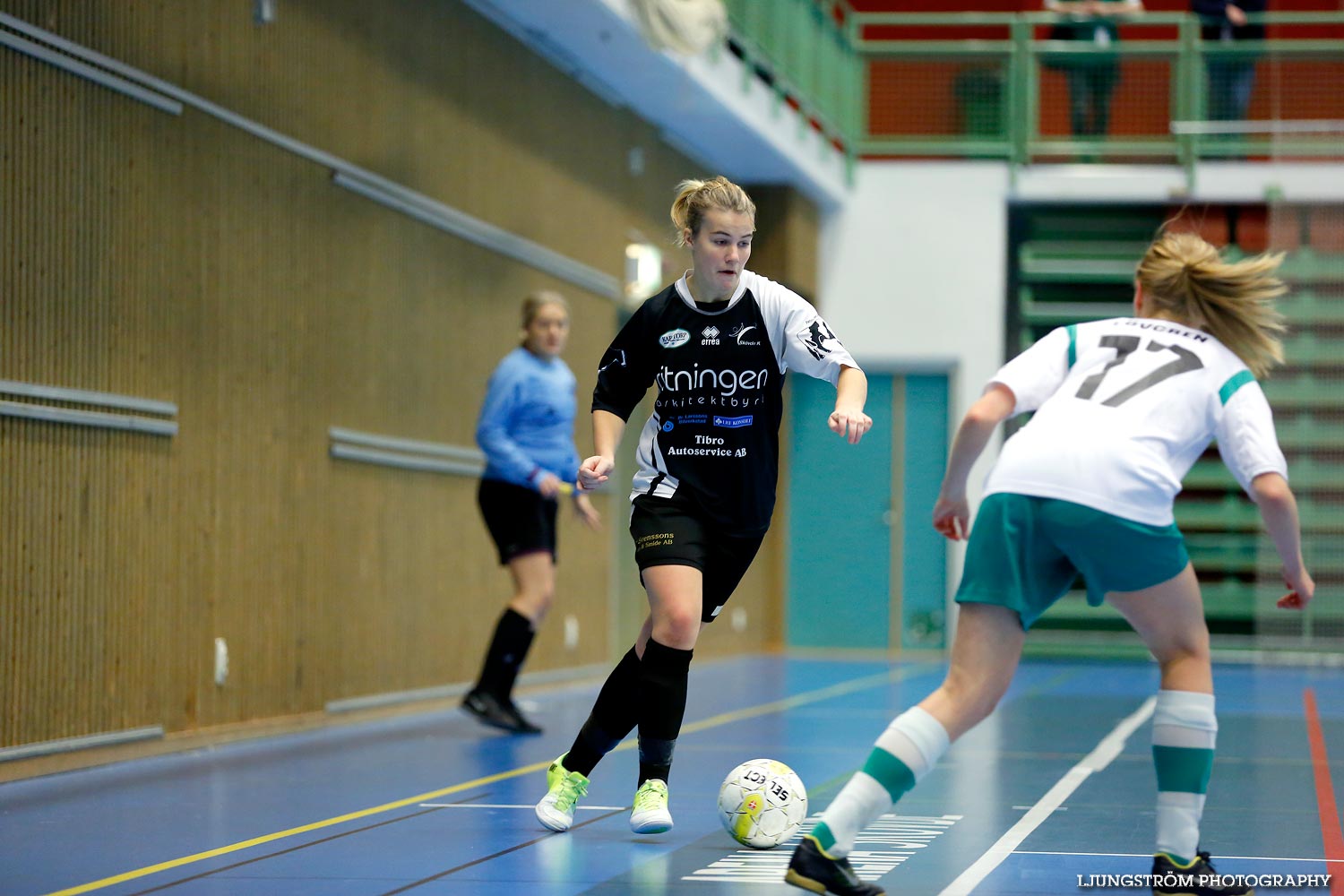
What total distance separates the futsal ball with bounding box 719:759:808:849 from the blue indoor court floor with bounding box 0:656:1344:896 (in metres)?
0.06

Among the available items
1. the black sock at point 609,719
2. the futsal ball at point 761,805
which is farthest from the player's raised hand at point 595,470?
the futsal ball at point 761,805

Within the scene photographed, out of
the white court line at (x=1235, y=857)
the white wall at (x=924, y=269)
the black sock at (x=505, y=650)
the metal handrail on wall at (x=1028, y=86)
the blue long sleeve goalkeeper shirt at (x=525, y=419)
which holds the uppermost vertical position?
the metal handrail on wall at (x=1028, y=86)

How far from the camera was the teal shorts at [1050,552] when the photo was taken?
152 inches

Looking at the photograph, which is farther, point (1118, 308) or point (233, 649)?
point (1118, 308)

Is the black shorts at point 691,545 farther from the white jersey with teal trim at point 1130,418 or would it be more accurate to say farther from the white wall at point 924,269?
the white wall at point 924,269

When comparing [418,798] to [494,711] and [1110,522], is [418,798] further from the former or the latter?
[1110,522]

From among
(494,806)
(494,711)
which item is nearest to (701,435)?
(494,806)

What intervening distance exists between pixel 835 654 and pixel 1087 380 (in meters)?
13.3

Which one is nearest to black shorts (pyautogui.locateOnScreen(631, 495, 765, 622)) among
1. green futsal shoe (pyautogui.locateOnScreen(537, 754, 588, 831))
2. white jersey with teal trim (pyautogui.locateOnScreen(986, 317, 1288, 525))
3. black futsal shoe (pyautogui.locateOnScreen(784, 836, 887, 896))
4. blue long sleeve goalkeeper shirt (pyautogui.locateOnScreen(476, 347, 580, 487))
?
green futsal shoe (pyautogui.locateOnScreen(537, 754, 588, 831))

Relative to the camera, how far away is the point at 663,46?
1100cm

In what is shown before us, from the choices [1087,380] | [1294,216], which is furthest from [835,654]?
[1087,380]

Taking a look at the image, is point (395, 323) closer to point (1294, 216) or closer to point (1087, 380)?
point (1087, 380)

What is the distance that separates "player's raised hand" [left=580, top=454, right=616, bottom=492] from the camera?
193 inches

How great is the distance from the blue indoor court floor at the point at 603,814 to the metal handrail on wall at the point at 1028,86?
8.64 meters
